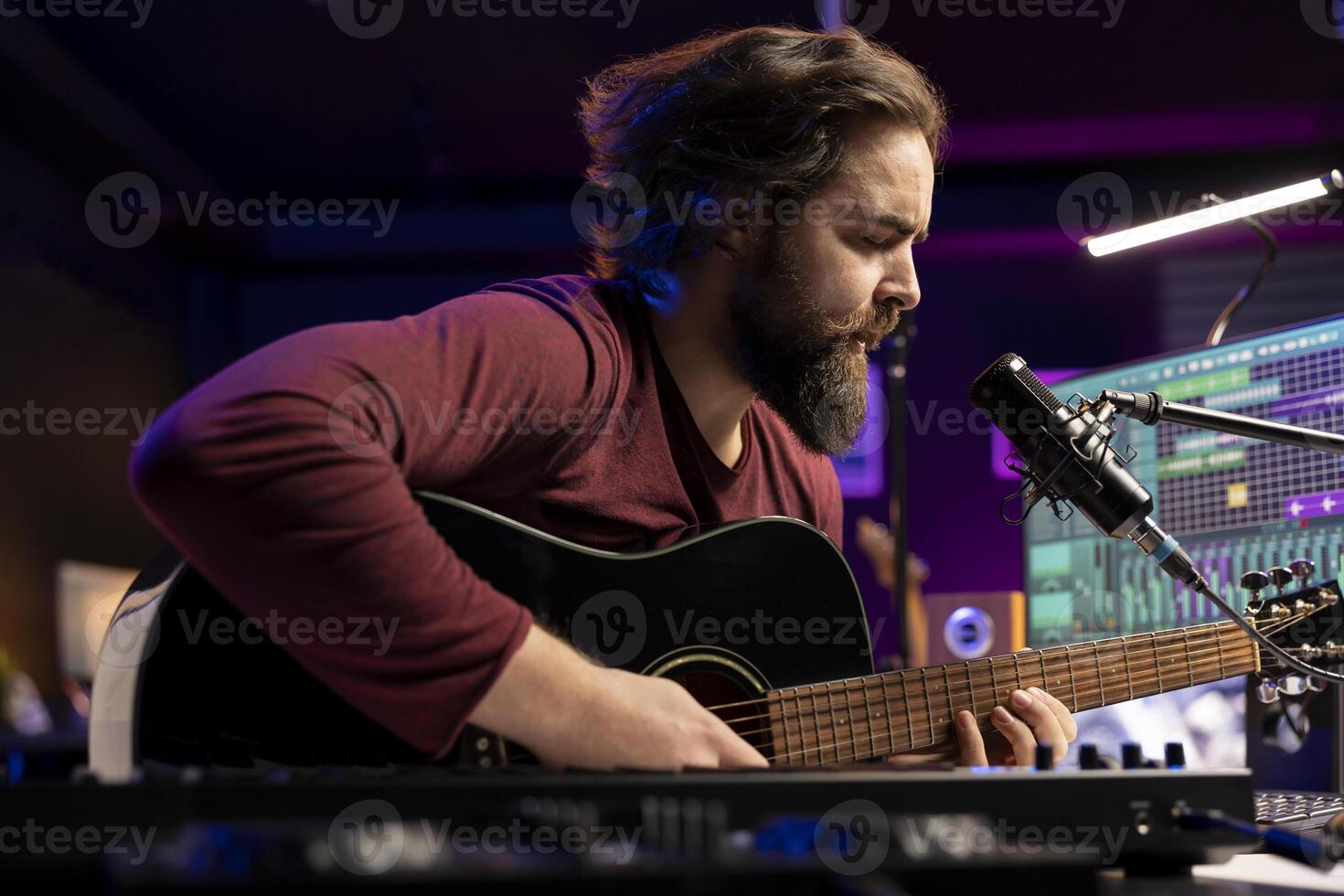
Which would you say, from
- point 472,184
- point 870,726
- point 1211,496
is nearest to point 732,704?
point 870,726

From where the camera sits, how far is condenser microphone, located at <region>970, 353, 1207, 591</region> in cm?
131

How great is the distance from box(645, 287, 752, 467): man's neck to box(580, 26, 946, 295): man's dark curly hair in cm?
6

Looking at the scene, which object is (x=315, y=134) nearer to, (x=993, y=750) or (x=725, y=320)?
(x=725, y=320)

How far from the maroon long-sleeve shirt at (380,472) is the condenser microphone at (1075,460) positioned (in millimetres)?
532

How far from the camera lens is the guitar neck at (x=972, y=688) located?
129cm

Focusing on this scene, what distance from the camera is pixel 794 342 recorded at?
5.37 ft

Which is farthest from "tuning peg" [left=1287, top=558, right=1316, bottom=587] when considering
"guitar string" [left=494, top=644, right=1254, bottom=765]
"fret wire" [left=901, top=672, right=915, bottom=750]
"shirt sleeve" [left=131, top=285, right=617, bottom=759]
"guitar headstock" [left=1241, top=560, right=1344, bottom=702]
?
"shirt sleeve" [left=131, top=285, right=617, bottom=759]

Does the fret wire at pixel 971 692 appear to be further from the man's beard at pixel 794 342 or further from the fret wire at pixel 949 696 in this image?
the man's beard at pixel 794 342

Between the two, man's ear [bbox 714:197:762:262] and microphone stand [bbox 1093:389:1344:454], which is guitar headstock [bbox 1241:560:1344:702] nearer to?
microphone stand [bbox 1093:389:1344:454]

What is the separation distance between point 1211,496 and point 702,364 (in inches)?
42.0

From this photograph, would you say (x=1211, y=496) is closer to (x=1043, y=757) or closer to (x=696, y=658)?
(x=696, y=658)

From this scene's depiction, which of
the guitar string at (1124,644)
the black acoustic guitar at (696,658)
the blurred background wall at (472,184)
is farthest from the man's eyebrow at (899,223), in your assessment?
the blurred background wall at (472,184)

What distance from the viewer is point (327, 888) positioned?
17.9 inches

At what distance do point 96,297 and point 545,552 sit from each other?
17.7ft
